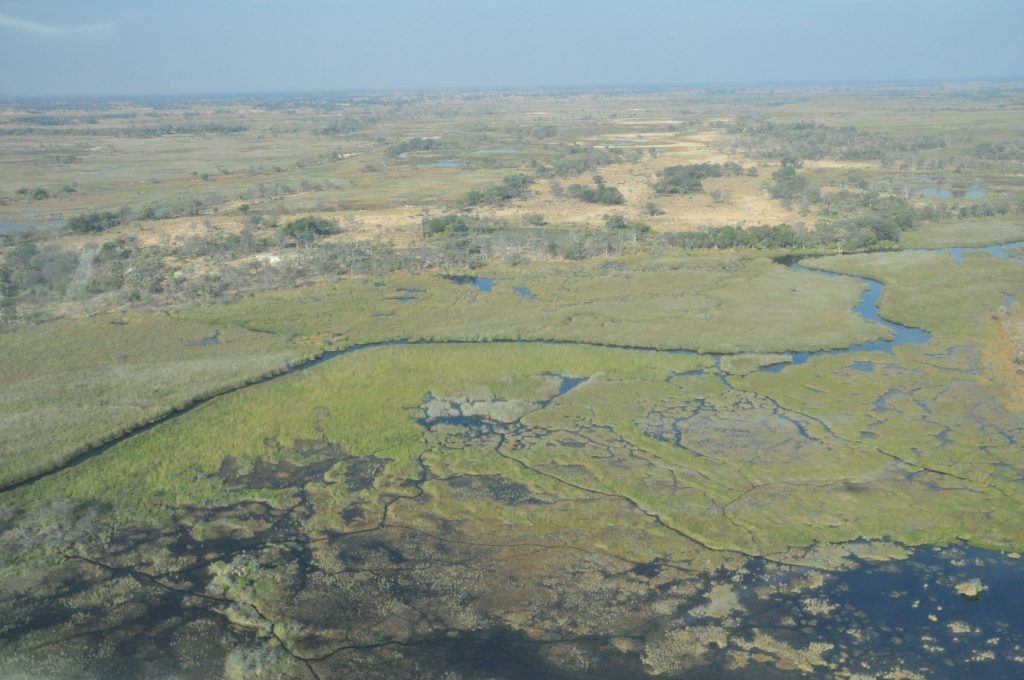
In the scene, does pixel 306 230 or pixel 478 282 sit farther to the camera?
pixel 306 230

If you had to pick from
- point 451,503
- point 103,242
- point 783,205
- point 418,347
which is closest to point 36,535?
point 451,503

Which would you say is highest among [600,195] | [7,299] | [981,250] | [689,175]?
[689,175]

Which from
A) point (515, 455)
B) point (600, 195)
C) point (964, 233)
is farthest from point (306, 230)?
point (964, 233)

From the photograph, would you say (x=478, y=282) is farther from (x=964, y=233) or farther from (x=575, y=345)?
(x=964, y=233)

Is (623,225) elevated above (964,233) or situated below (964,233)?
above

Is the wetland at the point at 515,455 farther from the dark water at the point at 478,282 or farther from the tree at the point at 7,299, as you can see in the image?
the dark water at the point at 478,282

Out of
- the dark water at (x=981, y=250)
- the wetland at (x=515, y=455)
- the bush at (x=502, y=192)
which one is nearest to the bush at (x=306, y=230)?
the wetland at (x=515, y=455)

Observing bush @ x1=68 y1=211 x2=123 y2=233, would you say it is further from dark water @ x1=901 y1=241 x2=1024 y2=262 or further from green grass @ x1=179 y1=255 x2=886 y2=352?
dark water @ x1=901 y1=241 x2=1024 y2=262

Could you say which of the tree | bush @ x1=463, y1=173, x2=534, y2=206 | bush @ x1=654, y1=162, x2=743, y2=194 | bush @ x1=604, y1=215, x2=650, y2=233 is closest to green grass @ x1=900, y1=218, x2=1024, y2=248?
bush @ x1=604, y1=215, x2=650, y2=233

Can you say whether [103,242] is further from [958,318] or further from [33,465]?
[958,318]

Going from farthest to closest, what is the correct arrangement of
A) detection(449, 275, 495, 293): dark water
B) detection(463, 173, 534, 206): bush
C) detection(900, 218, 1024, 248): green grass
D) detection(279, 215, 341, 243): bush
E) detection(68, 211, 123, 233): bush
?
detection(463, 173, 534, 206): bush
detection(68, 211, 123, 233): bush
detection(279, 215, 341, 243): bush
detection(900, 218, 1024, 248): green grass
detection(449, 275, 495, 293): dark water

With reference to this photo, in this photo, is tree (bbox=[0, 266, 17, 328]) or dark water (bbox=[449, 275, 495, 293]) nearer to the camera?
tree (bbox=[0, 266, 17, 328])
